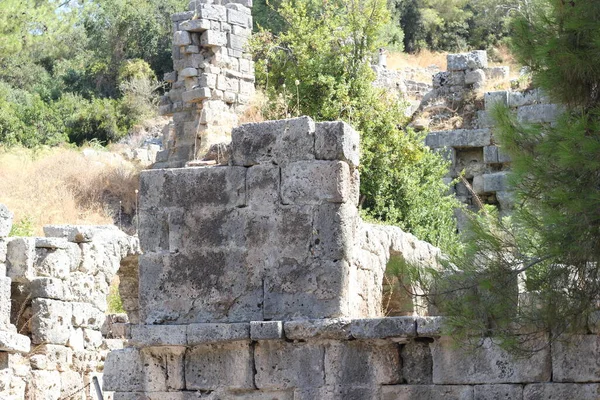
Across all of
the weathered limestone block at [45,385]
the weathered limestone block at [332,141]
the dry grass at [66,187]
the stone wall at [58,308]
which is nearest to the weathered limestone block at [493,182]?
the dry grass at [66,187]

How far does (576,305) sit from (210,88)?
14536mm

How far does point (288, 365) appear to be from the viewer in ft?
26.2

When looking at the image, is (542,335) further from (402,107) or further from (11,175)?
(11,175)

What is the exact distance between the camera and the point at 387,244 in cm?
1067

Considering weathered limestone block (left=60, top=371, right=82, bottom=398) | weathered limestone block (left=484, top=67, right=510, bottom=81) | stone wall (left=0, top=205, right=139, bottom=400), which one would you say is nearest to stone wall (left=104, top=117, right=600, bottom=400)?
stone wall (left=0, top=205, right=139, bottom=400)

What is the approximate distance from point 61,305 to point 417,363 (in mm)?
5554

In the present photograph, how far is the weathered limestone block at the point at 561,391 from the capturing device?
732cm

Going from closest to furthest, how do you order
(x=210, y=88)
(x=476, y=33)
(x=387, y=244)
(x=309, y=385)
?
(x=309, y=385) < (x=387, y=244) < (x=210, y=88) < (x=476, y=33)

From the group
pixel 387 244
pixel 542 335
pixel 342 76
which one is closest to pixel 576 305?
pixel 542 335

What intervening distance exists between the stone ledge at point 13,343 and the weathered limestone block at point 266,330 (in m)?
3.61

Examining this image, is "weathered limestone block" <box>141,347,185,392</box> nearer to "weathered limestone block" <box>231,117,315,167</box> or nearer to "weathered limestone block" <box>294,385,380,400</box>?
"weathered limestone block" <box>294,385,380,400</box>

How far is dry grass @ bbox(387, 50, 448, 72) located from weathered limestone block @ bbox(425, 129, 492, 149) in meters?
12.7

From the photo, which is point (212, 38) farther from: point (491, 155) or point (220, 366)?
point (220, 366)

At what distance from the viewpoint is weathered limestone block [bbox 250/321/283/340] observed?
7.90m
